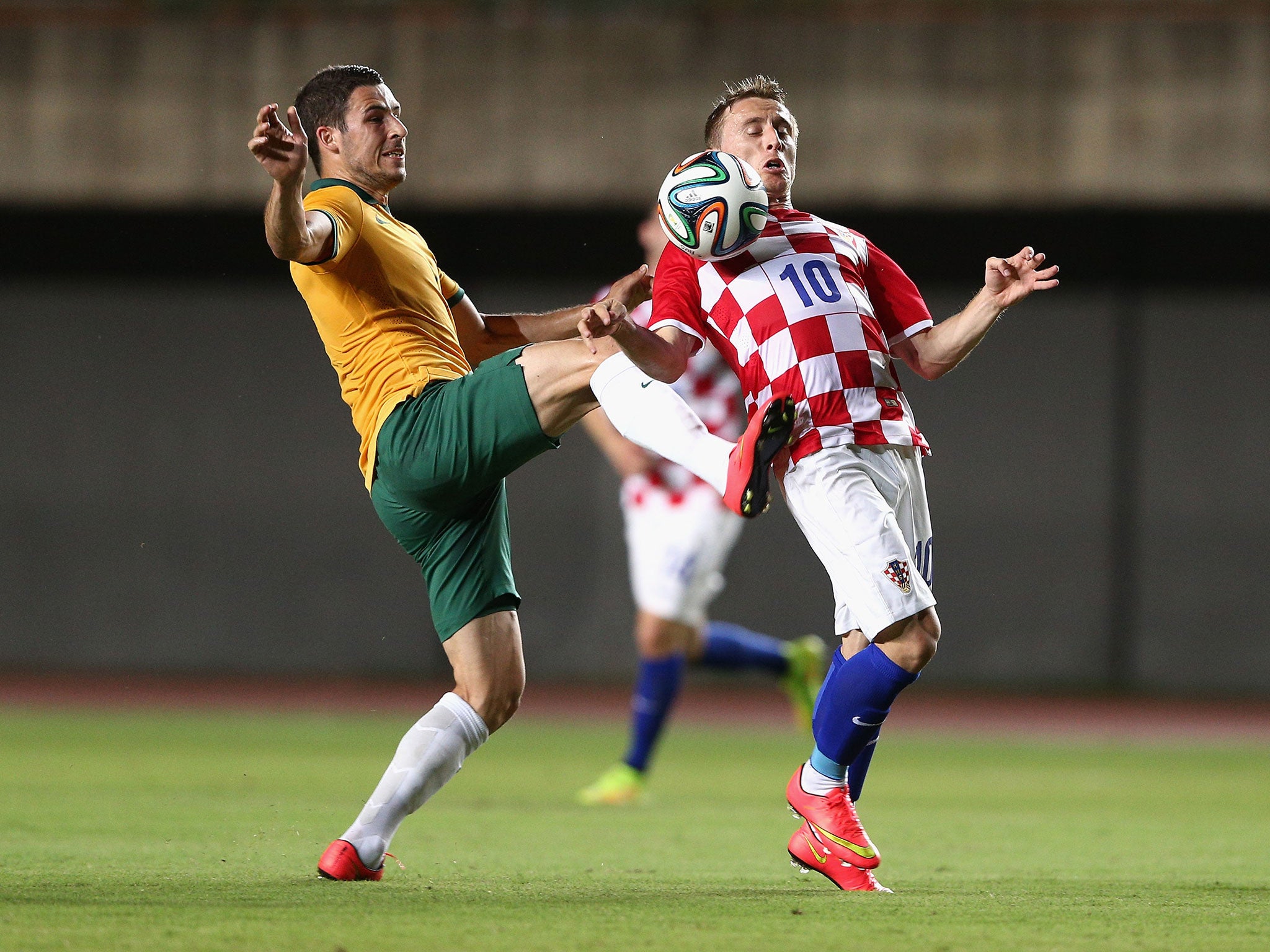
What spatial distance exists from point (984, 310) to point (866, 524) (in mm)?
705

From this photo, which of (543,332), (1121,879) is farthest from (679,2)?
(1121,879)

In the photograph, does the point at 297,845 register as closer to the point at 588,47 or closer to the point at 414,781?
the point at 414,781

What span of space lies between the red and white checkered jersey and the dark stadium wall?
31.4ft

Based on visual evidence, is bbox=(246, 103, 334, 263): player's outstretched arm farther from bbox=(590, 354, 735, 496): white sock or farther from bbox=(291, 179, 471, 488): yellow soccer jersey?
bbox=(590, 354, 735, 496): white sock

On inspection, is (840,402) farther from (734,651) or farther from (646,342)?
(734,651)

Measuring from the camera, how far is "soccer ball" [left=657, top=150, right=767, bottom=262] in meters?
4.08

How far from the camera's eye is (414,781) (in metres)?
4.08

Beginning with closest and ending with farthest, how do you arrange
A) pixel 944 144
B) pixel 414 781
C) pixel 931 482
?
pixel 414 781, pixel 944 144, pixel 931 482

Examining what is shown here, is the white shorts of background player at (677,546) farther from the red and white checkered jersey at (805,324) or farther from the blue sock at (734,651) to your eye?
the red and white checkered jersey at (805,324)

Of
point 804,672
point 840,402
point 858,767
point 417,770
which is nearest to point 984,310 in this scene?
point 840,402

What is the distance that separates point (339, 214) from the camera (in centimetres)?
410

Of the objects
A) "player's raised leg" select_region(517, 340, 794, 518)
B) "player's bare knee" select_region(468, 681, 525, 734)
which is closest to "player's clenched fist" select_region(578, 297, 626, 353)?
"player's raised leg" select_region(517, 340, 794, 518)

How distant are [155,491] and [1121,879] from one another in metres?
11.4

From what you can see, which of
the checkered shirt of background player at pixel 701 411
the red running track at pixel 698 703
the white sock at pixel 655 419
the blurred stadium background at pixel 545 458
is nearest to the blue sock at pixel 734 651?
the checkered shirt of background player at pixel 701 411
